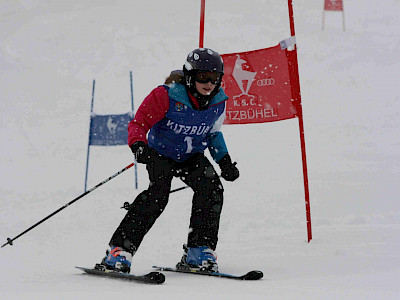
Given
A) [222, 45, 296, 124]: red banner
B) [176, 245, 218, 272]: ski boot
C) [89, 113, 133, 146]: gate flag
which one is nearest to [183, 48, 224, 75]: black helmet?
[176, 245, 218, 272]: ski boot

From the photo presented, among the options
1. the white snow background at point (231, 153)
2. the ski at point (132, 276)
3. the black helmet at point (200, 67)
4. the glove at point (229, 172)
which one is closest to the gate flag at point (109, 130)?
the white snow background at point (231, 153)

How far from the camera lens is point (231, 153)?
1265cm

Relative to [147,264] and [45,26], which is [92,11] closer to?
[45,26]

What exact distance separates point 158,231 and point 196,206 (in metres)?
2.39

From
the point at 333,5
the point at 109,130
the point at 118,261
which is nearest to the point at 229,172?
the point at 118,261

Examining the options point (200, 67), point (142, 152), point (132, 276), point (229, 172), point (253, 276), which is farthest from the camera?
point (229, 172)

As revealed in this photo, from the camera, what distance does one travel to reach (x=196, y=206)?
420cm

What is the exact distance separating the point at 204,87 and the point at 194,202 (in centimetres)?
81

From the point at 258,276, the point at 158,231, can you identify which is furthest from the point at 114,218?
A: the point at 258,276

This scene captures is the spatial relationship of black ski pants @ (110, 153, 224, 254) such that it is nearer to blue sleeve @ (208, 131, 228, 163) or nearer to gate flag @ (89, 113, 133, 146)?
blue sleeve @ (208, 131, 228, 163)

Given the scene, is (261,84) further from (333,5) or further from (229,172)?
(333,5)

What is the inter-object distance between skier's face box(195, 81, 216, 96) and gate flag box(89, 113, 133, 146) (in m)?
5.79

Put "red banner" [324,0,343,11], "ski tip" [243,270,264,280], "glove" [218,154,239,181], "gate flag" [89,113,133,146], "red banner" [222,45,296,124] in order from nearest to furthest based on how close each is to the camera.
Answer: "ski tip" [243,270,264,280] < "glove" [218,154,239,181] < "red banner" [222,45,296,124] < "gate flag" [89,113,133,146] < "red banner" [324,0,343,11]

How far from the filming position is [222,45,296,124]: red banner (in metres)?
5.53
